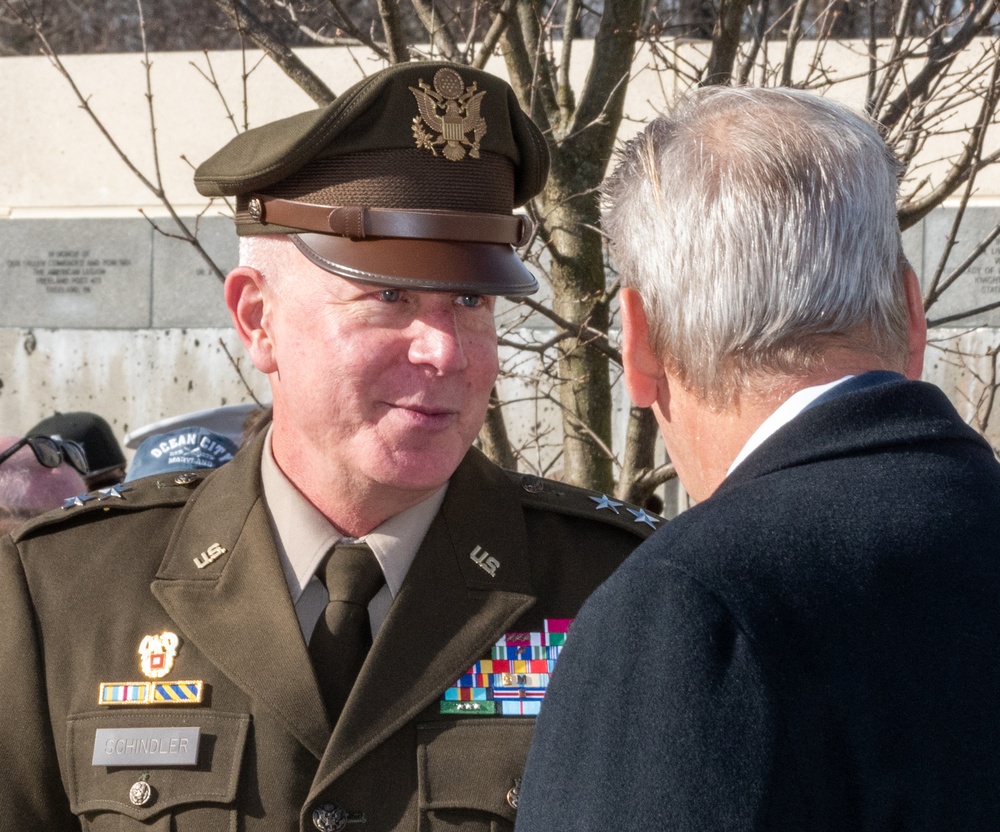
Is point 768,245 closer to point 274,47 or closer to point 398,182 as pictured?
point 398,182

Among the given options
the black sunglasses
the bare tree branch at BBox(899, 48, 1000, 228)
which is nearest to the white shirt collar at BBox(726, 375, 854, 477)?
the bare tree branch at BBox(899, 48, 1000, 228)

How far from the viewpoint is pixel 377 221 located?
7.31ft

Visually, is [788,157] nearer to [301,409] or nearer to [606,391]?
[301,409]

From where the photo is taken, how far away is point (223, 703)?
212 centimetres

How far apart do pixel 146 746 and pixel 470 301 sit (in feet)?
2.91

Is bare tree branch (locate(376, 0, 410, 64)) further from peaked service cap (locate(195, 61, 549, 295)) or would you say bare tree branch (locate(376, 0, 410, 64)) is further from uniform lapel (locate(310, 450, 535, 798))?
uniform lapel (locate(310, 450, 535, 798))

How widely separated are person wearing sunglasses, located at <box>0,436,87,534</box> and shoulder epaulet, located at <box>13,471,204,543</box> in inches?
56.1

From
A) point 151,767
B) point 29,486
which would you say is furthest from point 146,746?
point 29,486

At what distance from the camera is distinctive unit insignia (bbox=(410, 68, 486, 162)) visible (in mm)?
2309

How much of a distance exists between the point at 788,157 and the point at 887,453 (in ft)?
1.26

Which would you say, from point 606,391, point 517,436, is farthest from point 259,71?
point 606,391

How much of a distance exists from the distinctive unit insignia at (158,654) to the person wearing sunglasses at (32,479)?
1.75 m

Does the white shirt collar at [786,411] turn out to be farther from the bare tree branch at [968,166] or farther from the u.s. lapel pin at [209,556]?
the bare tree branch at [968,166]

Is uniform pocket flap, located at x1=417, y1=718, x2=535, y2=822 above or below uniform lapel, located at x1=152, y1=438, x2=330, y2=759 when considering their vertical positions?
below
